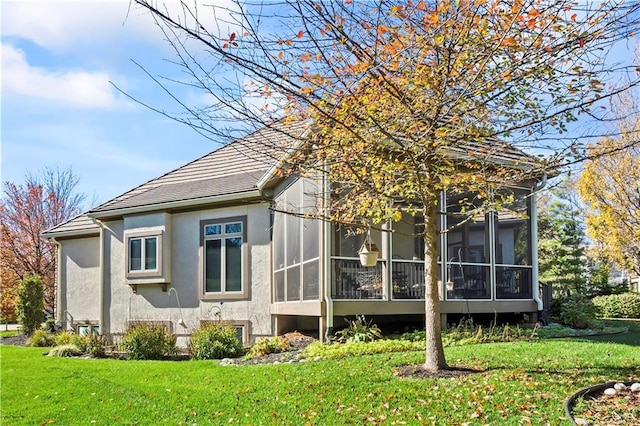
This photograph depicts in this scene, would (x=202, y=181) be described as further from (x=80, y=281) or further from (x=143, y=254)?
(x=80, y=281)

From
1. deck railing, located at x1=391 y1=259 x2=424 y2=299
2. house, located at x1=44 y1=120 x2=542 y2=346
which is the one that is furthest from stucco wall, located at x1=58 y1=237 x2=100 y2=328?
deck railing, located at x1=391 y1=259 x2=424 y2=299

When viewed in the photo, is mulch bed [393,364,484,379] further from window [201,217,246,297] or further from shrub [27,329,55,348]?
shrub [27,329,55,348]

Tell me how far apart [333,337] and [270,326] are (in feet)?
10.9

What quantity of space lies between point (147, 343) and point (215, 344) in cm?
151

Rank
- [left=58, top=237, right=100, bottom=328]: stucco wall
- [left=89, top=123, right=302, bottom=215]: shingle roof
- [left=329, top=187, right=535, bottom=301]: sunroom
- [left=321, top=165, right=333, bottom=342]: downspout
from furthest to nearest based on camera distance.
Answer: [left=58, top=237, right=100, bottom=328]: stucco wall < [left=89, top=123, right=302, bottom=215]: shingle roof < [left=329, top=187, right=535, bottom=301]: sunroom < [left=321, top=165, right=333, bottom=342]: downspout

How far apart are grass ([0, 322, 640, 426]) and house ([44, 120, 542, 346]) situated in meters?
2.47

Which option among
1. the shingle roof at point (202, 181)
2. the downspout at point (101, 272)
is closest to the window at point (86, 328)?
the downspout at point (101, 272)

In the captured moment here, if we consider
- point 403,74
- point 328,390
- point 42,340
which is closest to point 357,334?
point 328,390

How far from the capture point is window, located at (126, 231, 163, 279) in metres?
15.3

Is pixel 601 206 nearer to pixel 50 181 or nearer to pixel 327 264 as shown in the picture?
pixel 327 264

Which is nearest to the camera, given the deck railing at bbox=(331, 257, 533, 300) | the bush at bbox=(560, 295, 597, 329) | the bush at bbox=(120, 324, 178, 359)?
the deck railing at bbox=(331, 257, 533, 300)

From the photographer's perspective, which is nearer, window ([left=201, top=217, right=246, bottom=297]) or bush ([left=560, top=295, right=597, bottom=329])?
bush ([left=560, top=295, right=597, bottom=329])

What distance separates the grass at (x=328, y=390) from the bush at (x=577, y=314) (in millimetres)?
3551

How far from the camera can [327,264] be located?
10.8 m
